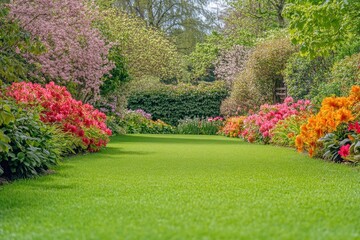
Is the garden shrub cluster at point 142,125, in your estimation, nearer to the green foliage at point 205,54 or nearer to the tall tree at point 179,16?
the green foliage at point 205,54

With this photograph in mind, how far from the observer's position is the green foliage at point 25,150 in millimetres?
6156

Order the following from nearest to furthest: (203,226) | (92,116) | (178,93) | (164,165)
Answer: (203,226), (164,165), (92,116), (178,93)

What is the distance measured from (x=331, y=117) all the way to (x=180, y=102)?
17825 mm

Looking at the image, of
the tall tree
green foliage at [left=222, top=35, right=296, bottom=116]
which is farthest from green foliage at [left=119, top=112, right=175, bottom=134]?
the tall tree

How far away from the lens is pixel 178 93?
2638 cm

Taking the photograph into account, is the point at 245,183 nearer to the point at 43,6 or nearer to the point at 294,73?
the point at 43,6

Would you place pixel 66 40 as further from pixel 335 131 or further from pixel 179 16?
pixel 179 16

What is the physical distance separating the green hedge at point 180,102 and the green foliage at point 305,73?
352 inches

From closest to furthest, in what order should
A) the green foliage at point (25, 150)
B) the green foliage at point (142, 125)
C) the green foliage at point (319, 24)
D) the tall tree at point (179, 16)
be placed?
the green foliage at point (25, 150)
the green foliage at point (319, 24)
the green foliage at point (142, 125)
the tall tree at point (179, 16)

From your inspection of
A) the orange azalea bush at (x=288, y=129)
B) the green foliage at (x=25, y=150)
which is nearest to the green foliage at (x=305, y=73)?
the orange azalea bush at (x=288, y=129)

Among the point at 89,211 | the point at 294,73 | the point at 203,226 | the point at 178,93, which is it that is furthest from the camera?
the point at 178,93

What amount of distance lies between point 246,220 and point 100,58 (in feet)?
41.9

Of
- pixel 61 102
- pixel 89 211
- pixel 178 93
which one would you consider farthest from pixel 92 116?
pixel 178 93

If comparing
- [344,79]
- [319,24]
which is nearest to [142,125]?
[344,79]
